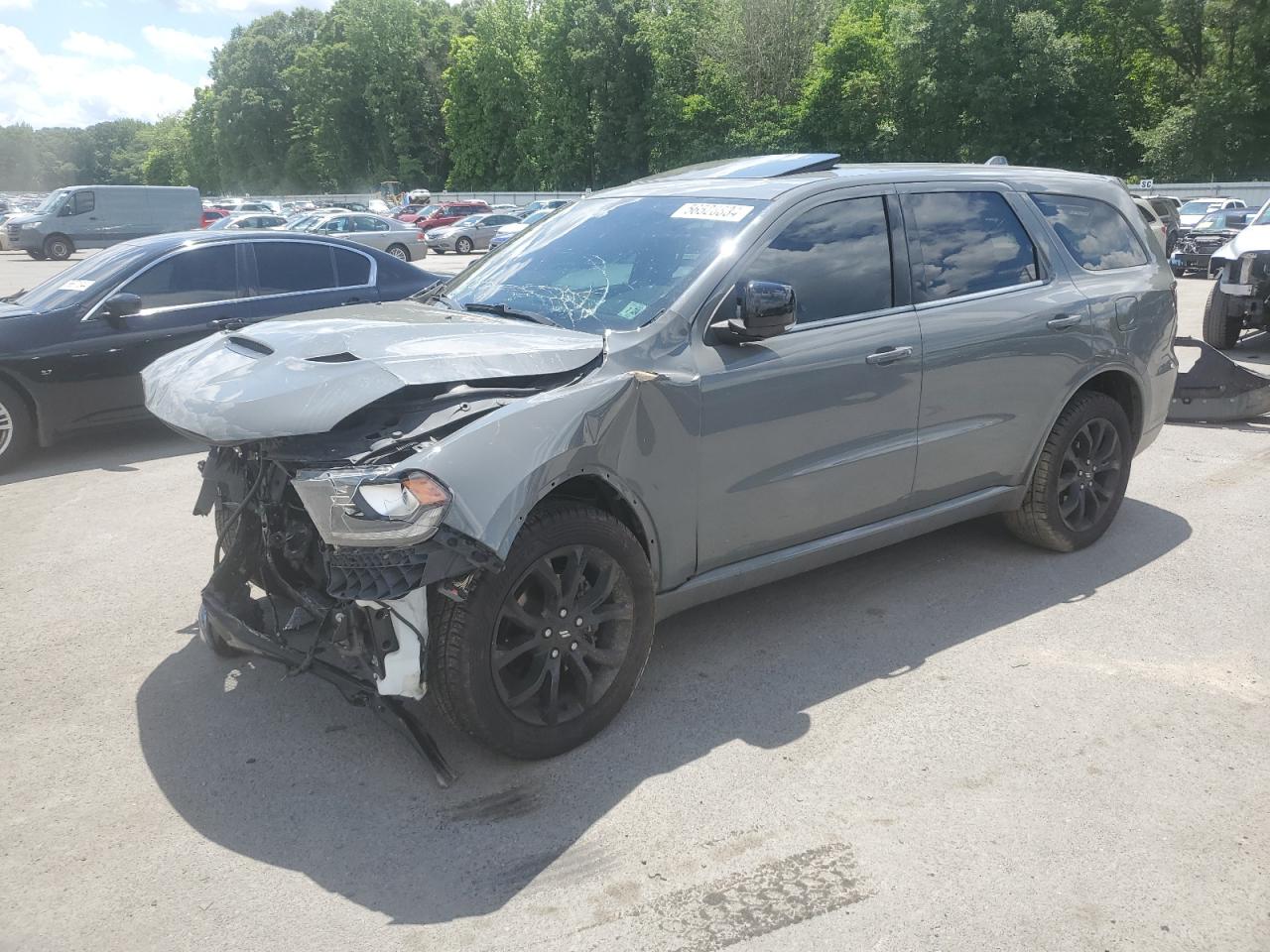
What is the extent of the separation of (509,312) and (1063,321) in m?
2.68

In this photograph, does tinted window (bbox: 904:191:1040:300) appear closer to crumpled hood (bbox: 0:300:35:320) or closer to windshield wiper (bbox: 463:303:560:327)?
windshield wiper (bbox: 463:303:560:327)

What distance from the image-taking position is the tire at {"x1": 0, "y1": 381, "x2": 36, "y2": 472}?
724cm

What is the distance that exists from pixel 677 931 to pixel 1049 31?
4927 cm

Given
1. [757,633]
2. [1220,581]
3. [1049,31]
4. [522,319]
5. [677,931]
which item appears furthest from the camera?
[1049,31]

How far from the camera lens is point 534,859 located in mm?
3031

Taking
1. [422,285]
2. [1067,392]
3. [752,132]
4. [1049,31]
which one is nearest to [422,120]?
[752,132]

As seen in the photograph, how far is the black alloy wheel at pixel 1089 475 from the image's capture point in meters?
5.27

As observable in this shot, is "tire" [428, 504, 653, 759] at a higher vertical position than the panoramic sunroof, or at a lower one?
lower

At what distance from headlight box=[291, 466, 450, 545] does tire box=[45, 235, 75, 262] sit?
97.5ft

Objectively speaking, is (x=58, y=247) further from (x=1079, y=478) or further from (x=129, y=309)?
(x=1079, y=478)

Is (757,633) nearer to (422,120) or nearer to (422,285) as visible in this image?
(422,285)

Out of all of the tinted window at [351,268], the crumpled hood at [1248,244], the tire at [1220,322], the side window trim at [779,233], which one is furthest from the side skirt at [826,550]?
the crumpled hood at [1248,244]

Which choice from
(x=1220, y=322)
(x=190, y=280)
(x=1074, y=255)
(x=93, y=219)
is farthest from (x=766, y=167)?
(x=93, y=219)

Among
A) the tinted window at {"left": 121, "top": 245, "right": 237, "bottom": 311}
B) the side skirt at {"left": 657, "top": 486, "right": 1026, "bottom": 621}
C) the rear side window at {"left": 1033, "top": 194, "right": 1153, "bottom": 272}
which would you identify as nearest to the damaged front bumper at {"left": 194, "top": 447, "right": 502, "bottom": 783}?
the side skirt at {"left": 657, "top": 486, "right": 1026, "bottom": 621}
